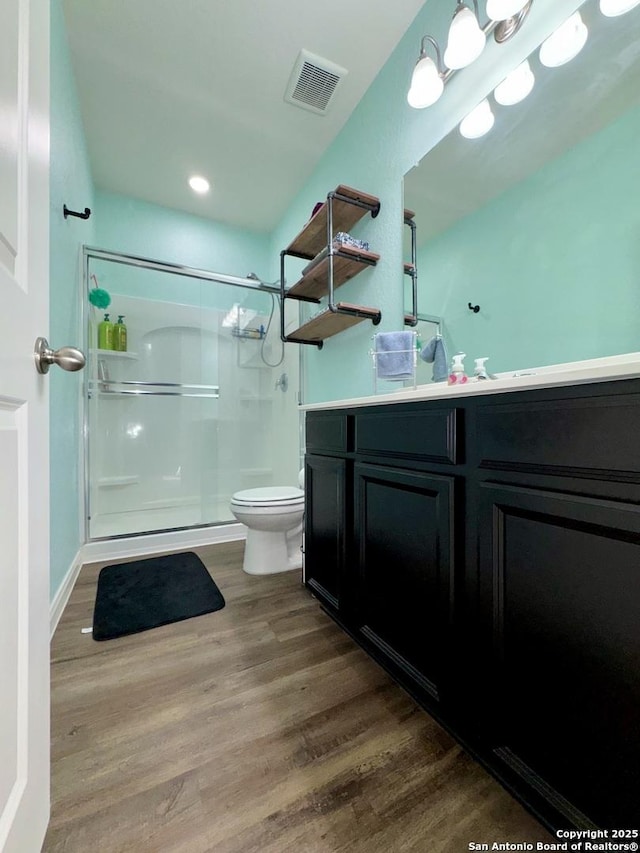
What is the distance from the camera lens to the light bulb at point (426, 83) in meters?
1.32

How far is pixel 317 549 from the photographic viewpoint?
56.7 inches

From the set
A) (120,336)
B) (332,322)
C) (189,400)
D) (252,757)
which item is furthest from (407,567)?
(120,336)

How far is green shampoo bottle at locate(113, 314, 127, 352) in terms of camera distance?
2588mm

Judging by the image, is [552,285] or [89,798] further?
[552,285]

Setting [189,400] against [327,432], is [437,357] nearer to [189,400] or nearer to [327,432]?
[327,432]

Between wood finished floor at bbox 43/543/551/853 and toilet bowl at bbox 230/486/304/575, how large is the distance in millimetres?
560

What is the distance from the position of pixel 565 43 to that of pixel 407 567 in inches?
64.0

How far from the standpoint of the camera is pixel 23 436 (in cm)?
51

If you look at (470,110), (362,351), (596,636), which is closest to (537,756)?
(596,636)

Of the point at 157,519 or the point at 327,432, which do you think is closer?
the point at 327,432

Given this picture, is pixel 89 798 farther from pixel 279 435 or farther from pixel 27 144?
pixel 279 435

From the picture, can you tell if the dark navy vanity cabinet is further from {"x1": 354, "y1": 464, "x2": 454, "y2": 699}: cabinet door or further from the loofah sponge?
the loofah sponge

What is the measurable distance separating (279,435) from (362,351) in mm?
1283

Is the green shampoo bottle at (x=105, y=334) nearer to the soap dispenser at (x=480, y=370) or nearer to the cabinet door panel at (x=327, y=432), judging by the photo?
the cabinet door panel at (x=327, y=432)
